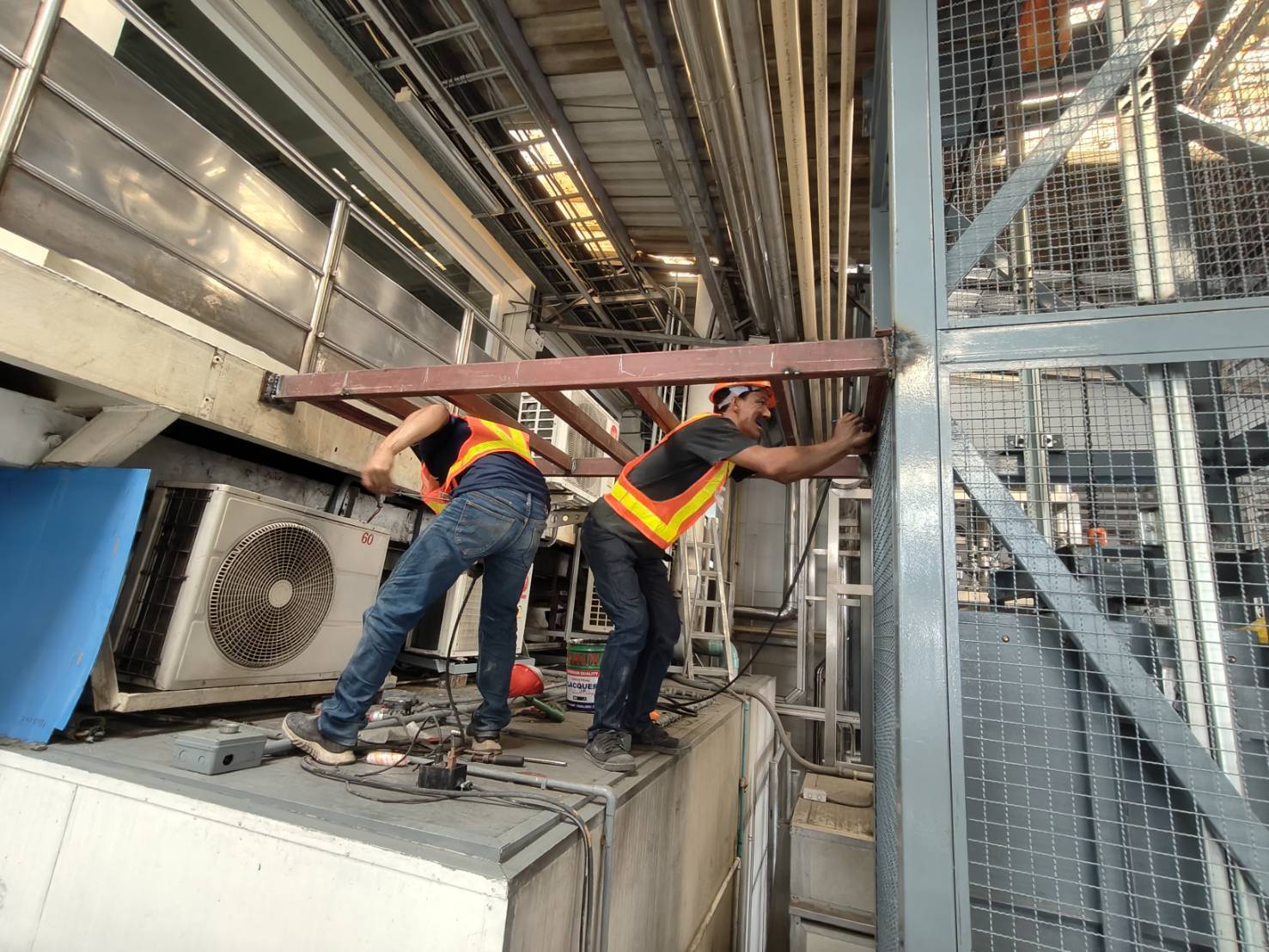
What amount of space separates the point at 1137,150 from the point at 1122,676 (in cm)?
136

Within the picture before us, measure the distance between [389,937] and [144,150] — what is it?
331 centimetres

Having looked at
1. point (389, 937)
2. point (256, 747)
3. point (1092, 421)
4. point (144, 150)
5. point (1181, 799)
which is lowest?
point (389, 937)

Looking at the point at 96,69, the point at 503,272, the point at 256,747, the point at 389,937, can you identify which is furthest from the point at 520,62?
the point at 389,937

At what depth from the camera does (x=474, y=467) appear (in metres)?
2.41

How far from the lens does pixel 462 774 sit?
1834mm

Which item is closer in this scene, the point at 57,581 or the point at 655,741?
the point at 57,581

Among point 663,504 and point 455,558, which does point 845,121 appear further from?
point 455,558

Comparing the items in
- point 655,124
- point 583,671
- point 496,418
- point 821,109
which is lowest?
point 583,671

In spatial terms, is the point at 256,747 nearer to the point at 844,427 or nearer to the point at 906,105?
the point at 844,427

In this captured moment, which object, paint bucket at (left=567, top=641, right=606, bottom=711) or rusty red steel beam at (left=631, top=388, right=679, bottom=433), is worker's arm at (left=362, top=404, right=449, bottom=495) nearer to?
rusty red steel beam at (left=631, top=388, right=679, bottom=433)

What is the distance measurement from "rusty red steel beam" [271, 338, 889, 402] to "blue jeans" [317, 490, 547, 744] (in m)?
0.48

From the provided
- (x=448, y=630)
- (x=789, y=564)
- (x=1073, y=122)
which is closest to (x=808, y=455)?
(x=1073, y=122)

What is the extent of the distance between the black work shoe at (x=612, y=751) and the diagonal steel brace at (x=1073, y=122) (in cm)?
208

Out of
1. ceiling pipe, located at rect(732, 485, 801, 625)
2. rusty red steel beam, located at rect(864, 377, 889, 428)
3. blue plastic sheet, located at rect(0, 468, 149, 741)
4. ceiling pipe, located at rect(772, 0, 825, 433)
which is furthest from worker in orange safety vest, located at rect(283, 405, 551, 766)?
ceiling pipe, located at rect(732, 485, 801, 625)
